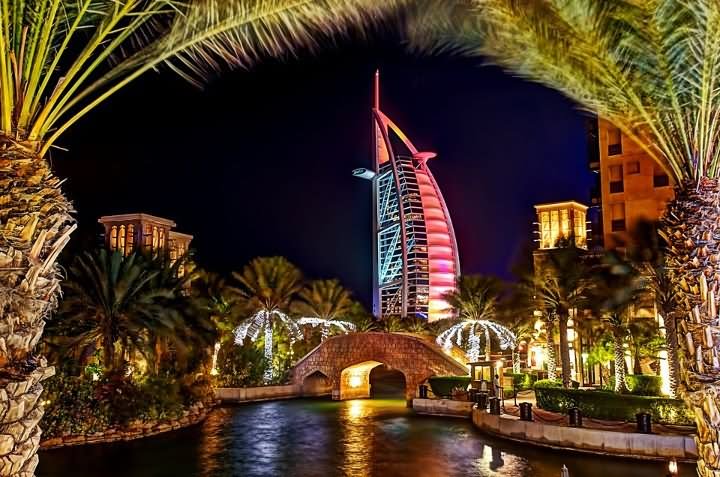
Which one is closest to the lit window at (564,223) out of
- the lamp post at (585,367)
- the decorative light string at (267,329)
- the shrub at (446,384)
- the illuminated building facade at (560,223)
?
the illuminated building facade at (560,223)

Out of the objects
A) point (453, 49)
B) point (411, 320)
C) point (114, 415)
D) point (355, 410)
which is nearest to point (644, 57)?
point (453, 49)

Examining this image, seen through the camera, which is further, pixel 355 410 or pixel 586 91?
pixel 355 410

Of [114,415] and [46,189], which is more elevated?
[46,189]

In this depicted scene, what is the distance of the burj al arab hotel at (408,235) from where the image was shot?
8988 cm

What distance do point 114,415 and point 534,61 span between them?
2233 cm

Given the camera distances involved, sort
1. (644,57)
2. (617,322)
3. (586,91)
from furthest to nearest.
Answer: (617,322), (586,91), (644,57)

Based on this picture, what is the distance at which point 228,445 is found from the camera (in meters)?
24.7

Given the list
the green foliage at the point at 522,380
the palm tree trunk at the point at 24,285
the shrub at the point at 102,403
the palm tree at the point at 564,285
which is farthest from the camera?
the green foliage at the point at 522,380

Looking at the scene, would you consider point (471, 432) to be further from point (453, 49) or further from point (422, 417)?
point (453, 49)

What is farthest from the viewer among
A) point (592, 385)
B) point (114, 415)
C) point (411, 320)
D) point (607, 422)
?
point (411, 320)

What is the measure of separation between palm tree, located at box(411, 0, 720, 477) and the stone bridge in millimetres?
27300

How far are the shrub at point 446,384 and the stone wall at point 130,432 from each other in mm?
12346

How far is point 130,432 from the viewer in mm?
25969

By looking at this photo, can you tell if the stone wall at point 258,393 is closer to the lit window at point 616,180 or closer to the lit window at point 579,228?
the lit window at point 579,228
